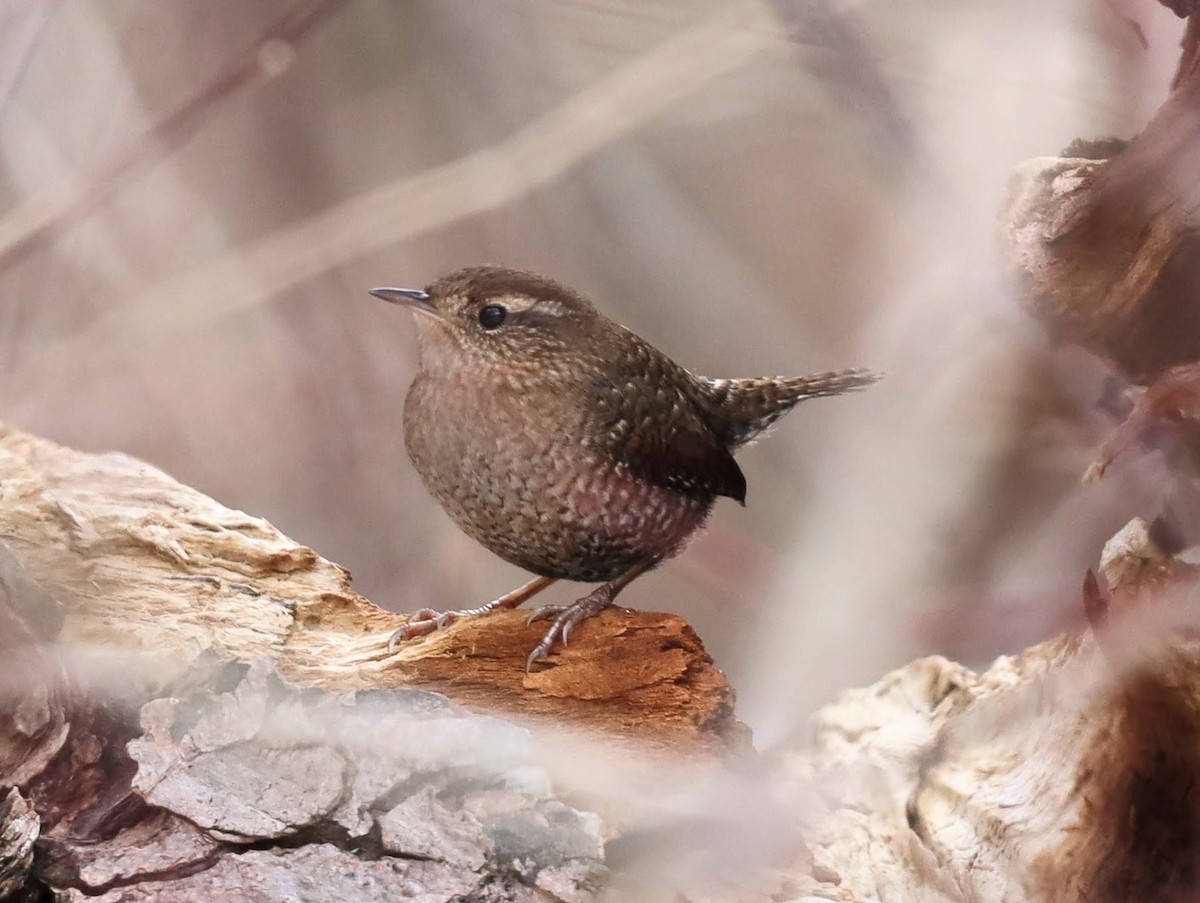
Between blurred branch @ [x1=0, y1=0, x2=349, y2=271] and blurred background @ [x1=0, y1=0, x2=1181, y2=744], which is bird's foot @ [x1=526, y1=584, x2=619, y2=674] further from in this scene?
blurred branch @ [x1=0, y1=0, x2=349, y2=271]

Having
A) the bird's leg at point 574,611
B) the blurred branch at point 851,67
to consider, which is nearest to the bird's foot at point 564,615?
the bird's leg at point 574,611

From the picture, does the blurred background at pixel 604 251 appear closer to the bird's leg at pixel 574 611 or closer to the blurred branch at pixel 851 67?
the blurred branch at pixel 851 67

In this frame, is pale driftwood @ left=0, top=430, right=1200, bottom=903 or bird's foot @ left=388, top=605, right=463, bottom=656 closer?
pale driftwood @ left=0, top=430, right=1200, bottom=903

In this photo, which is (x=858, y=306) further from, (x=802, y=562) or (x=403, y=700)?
(x=403, y=700)

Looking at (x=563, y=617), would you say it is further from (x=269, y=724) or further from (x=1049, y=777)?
(x=1049, y=777)

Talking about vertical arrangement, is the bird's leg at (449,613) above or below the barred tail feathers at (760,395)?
below

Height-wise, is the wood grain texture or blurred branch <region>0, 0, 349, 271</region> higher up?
blurred branch <region>0, 0, 349, 271</region>

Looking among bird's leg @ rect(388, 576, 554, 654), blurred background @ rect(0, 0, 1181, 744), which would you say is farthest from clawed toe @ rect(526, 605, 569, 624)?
blurred background @ rect(0, 0, 1181, 744)
